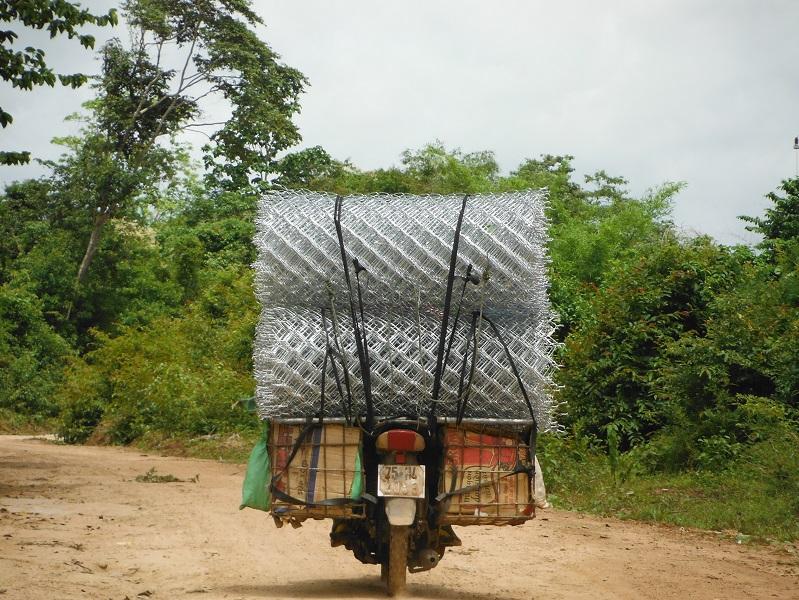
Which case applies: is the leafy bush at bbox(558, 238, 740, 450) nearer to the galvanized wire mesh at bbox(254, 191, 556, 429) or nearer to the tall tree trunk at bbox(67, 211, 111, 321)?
the galvanized wire mesh at bbox(254, 191, 556, 429)

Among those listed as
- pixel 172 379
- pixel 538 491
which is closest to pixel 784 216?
pixel 172 379

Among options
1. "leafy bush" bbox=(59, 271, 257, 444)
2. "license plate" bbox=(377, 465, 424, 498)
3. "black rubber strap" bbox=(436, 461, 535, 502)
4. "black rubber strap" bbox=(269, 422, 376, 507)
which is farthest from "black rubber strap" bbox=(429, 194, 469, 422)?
"leafy bush" bbox=(59, 271, 257, 444)

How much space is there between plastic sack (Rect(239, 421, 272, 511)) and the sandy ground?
538mm

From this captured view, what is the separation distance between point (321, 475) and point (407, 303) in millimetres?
1072

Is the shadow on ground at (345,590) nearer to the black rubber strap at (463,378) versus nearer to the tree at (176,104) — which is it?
the black rubber strap at (463,378)

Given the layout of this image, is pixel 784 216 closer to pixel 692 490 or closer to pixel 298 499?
pixel 692 490

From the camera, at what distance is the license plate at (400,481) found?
613 centimetres

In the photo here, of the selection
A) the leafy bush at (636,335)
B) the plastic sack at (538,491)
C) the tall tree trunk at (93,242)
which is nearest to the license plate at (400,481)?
the plastic sack at (538,491)

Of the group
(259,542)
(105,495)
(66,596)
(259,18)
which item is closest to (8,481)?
(105,495)

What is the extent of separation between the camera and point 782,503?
1085 centimetres

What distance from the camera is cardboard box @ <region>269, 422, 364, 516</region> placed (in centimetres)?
618

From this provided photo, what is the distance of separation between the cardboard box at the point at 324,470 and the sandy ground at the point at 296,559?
2.20 ft

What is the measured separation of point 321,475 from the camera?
20.3 feet

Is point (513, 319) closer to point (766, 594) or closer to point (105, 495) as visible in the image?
point (766, 594)
